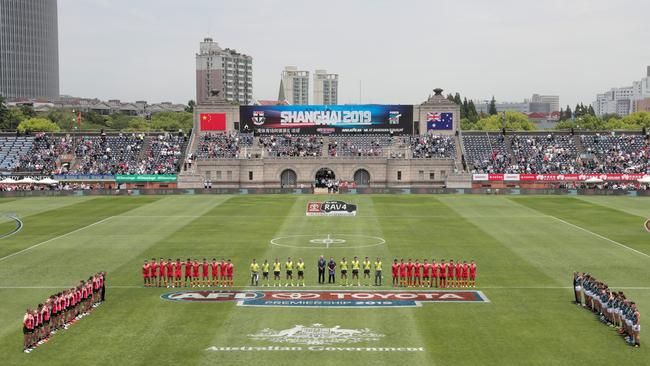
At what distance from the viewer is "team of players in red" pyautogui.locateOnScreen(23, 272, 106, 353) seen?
2647cm

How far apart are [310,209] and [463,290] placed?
32.6 metres

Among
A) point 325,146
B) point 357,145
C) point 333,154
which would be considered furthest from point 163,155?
point 357,145

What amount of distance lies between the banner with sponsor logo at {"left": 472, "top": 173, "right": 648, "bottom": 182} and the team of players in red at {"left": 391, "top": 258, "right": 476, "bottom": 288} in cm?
6439

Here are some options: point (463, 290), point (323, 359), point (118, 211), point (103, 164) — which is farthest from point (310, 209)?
point (103, 164)

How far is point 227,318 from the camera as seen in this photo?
1217 inches

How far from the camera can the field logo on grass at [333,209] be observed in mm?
67188

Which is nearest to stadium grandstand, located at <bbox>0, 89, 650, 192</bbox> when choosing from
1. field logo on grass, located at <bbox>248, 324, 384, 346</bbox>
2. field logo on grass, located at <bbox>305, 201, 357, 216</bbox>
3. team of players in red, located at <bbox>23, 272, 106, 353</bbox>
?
field logo on grass, located at <bbox>305, 201, 357, 216</bbox>

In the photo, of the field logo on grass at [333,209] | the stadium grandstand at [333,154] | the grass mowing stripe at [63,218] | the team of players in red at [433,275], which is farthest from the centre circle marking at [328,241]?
the stadium grandstand at [333,154]

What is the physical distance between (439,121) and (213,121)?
3530 centimetres

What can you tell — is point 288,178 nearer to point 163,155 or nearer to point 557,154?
point 163,155

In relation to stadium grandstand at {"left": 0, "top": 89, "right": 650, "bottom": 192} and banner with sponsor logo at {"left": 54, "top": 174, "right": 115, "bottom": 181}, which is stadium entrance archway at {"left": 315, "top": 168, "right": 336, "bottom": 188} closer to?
stadium grandstand at {"left": 0, "top": 89, "right": 650, "bottom": 192}

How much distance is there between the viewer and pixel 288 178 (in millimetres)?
105188

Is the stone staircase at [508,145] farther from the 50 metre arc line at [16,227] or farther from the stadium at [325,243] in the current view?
the 50 metre arc line at [16,227]

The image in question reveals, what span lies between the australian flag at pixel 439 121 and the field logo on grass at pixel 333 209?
48.3m
